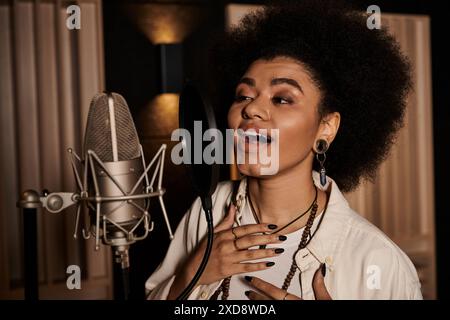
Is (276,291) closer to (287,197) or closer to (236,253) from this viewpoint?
(236,253)

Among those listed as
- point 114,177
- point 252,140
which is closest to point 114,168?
point 114,177

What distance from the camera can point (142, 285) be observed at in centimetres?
229

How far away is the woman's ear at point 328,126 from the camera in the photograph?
4.25ft

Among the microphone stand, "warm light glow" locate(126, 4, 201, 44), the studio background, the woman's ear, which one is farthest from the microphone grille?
"warm light glow" locate(126, 4, 201, 44)

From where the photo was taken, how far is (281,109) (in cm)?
119

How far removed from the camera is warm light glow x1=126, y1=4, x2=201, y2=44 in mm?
2184

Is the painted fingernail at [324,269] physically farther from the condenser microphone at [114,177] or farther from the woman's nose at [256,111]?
the condenser microphone at [114,177]

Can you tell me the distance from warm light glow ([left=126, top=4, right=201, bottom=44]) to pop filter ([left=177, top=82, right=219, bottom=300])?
1.48m

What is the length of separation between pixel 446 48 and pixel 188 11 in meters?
1.31

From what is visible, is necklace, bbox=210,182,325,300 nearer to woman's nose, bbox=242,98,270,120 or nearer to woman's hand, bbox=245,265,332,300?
woman's hand, bbox=245,265,332,300

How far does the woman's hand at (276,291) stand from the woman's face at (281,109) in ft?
0.76

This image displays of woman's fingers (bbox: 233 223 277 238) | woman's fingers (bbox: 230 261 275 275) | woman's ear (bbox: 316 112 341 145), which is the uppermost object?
woman's ear (bbox: 316 112 341 145)
